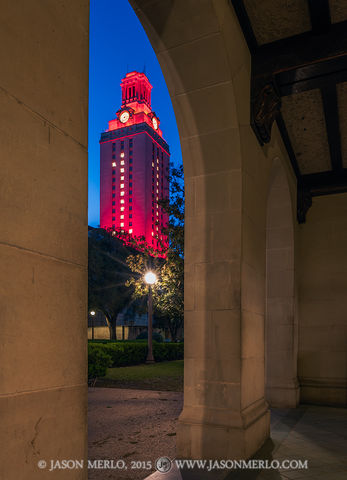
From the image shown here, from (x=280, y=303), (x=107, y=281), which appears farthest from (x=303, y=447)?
(x=107, y=281)

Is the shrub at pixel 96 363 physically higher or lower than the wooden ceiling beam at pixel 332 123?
lower

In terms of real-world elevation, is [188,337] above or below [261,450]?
above

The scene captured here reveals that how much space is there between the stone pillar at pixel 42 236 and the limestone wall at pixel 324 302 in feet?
29.5

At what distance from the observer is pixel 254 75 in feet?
18.2

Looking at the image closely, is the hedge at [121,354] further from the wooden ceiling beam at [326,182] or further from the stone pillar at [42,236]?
the stone pillar at [42,236]

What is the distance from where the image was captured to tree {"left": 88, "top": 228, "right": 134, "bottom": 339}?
35.5 metres

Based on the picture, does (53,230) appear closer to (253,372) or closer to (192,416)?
(192,416)

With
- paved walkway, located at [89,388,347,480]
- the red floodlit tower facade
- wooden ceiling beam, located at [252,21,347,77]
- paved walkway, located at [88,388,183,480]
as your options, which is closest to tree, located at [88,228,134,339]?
paved walkway, located at [88,388,183,480]

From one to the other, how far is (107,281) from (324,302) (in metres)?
29.0

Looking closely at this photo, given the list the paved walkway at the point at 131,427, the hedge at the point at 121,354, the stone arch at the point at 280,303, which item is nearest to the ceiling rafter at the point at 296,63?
the stone arch at the point at 280,303

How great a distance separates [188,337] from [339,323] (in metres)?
6.23

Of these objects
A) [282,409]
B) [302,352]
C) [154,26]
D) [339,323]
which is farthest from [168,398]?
[154,26]

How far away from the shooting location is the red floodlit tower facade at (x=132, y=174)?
11269 cm

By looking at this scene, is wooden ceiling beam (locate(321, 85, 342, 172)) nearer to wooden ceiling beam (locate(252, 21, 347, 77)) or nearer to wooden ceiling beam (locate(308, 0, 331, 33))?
wooden ceiling beam (locate(252, 21, 347, 77))
